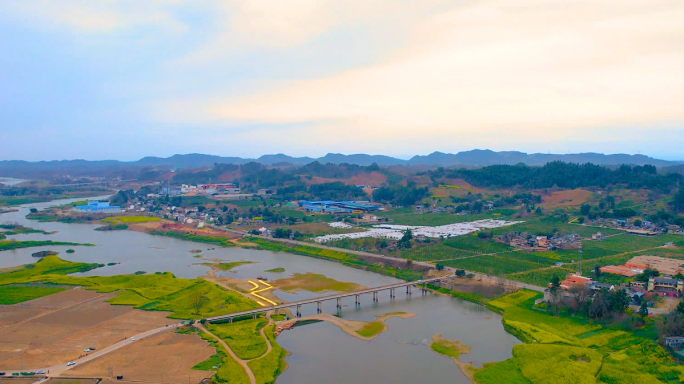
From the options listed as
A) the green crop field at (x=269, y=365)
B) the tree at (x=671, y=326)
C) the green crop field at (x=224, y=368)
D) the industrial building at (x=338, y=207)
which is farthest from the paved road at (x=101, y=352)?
the industrial building at (x=338, y=207)

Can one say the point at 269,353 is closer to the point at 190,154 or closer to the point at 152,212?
the point at 152,212

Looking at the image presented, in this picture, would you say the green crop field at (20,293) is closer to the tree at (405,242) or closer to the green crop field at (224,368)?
the green crop field at (224,368)

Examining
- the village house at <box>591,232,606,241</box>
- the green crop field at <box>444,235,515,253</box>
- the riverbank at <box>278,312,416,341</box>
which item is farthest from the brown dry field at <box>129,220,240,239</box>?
the village house at <box>591,232,606,241</box>

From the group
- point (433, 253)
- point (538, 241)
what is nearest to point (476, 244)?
point (433, 253)

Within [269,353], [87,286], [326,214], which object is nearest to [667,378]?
[269,353]

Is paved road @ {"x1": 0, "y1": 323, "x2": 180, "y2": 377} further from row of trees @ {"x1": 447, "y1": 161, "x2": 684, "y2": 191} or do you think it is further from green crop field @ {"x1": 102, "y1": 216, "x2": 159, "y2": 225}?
row of trees @ {"x1": 447, "y1": 161, "x2": 684, "y2": 191}
